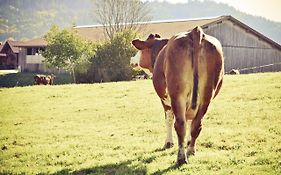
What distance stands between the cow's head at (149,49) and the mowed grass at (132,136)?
6.27 feet

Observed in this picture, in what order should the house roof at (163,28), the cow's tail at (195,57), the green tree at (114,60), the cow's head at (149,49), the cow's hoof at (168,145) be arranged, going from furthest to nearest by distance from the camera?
the house roof at (163,28) < the green tree at (114,60) < the cow's head at (149,49) < the cow's hoof at (168,145) < the cow's tail at (195,57)

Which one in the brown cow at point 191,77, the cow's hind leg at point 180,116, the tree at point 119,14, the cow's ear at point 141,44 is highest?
the tree at point 119,14

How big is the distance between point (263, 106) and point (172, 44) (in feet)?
22.0

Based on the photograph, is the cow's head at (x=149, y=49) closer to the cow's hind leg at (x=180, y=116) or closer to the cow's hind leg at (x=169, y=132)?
the cow's hind leg at (x=169, y=132)

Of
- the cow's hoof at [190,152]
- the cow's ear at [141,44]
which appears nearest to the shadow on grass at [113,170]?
the cow's hoof at [190,152]

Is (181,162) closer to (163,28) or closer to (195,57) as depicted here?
(195,57)

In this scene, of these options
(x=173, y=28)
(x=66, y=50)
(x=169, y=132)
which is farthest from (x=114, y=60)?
(x=169, y=132)

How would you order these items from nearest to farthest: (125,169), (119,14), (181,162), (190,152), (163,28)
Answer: (181,162) → (125,169) → (190,152) → (163,28) → (119,14)

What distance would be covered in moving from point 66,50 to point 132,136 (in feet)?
98.3

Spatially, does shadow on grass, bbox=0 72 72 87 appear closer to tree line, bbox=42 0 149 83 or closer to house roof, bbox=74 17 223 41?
tree line, bbox=42 0 149 83

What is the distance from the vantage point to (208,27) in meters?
39.4

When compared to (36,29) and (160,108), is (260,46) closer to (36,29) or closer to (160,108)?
(160,108)

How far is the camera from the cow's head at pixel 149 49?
8.75m

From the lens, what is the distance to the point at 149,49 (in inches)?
353
